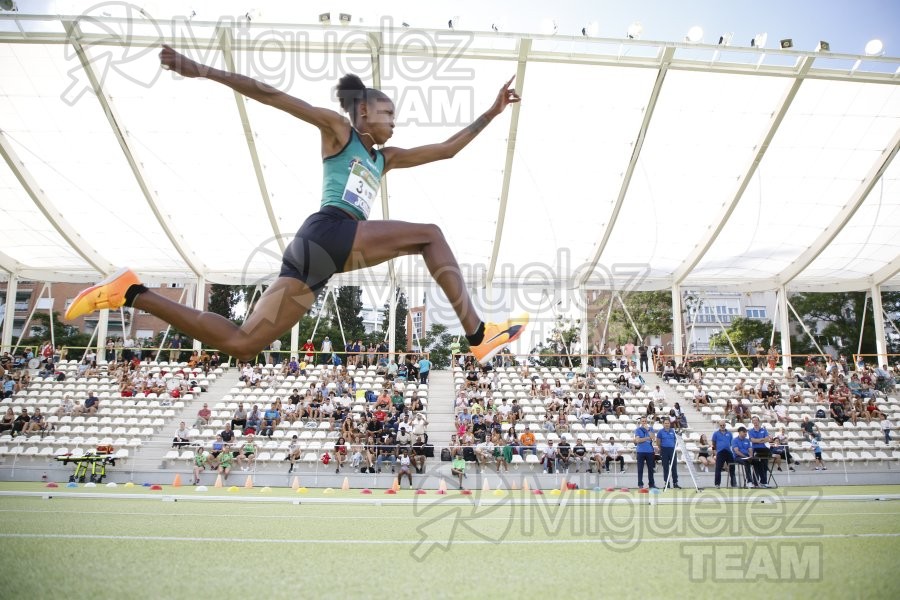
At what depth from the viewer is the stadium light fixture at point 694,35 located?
1502 centimetres

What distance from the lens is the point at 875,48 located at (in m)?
15.1

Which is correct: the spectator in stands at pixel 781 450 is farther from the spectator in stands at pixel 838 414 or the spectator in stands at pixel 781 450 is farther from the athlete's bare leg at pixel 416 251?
the athlete's bare leg at pixel 416 251

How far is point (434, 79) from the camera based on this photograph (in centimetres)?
1576

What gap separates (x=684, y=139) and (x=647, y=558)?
640 inches

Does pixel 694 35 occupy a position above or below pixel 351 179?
above

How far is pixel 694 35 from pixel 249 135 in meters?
11.7

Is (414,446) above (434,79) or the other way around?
the other way around

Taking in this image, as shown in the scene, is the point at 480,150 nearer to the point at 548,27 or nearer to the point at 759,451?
the point at 548,27

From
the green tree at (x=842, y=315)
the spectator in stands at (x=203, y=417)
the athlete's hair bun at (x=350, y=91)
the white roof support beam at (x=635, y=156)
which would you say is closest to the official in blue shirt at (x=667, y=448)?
the white roof support beam at (x=635, y=156)

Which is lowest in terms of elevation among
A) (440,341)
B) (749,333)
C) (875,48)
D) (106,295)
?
(106,295)

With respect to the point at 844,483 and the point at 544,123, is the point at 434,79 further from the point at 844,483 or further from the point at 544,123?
the point at 844,483

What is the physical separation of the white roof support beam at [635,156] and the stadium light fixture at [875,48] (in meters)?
4.77

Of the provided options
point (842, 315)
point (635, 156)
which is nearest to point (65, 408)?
point (635, 156)

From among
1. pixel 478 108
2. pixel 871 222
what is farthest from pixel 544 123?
pixel 871 222
